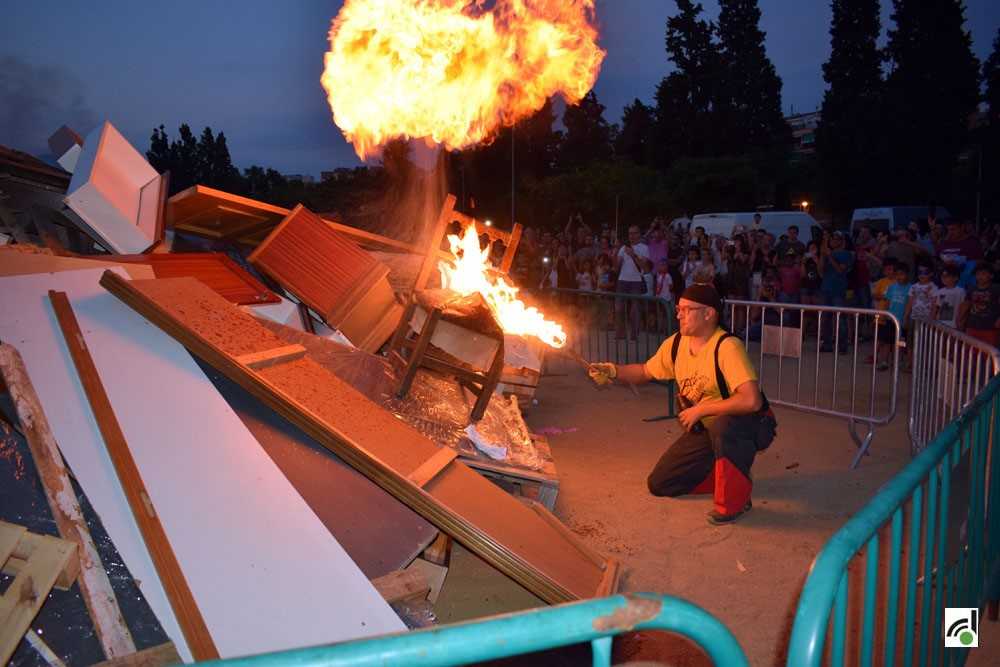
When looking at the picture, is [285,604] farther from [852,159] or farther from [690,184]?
Result: [852,159]

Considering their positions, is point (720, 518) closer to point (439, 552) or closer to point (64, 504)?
point (439, 552)

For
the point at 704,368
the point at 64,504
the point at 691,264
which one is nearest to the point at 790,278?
the point at 691,264

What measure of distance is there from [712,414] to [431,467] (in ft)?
6.98

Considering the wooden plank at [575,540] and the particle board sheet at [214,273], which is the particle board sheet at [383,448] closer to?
the wooden plank at [575,540]

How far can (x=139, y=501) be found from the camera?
10.7ft

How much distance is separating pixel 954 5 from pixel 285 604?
44091mm

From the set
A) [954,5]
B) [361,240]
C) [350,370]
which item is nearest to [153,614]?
[350,370]

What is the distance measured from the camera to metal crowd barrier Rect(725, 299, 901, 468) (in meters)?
6.23

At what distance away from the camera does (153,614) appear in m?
3.03

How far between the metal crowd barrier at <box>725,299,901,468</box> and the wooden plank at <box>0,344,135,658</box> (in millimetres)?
5395

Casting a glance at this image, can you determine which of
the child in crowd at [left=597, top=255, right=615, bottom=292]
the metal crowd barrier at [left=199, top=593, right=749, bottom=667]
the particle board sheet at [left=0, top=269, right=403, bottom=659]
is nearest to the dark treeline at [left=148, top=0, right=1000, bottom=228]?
the child in crowd at [left=597, top=255, right=615, bottom=292]

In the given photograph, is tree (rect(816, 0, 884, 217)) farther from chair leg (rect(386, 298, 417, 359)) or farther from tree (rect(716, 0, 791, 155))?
chair leg (rect(386, 298, 417, 359))

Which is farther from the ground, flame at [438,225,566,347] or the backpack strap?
flame at [438,225,566,347]

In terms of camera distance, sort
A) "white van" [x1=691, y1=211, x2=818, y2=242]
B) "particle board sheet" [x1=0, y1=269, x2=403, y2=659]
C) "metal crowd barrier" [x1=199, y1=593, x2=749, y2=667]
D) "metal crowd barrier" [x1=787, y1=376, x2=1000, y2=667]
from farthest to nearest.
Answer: "white van" [x1=691, y1=211, x2=818, y2=242] → "particle board sheet" [x1=0, y1=269, x2=403, y2=659] → "metal crowd barrier" [x1=787, y1=376, x2=1000, y2=667] → "metal crowd barrier" [x1=199, y1=593, x2=749, y2=667]
